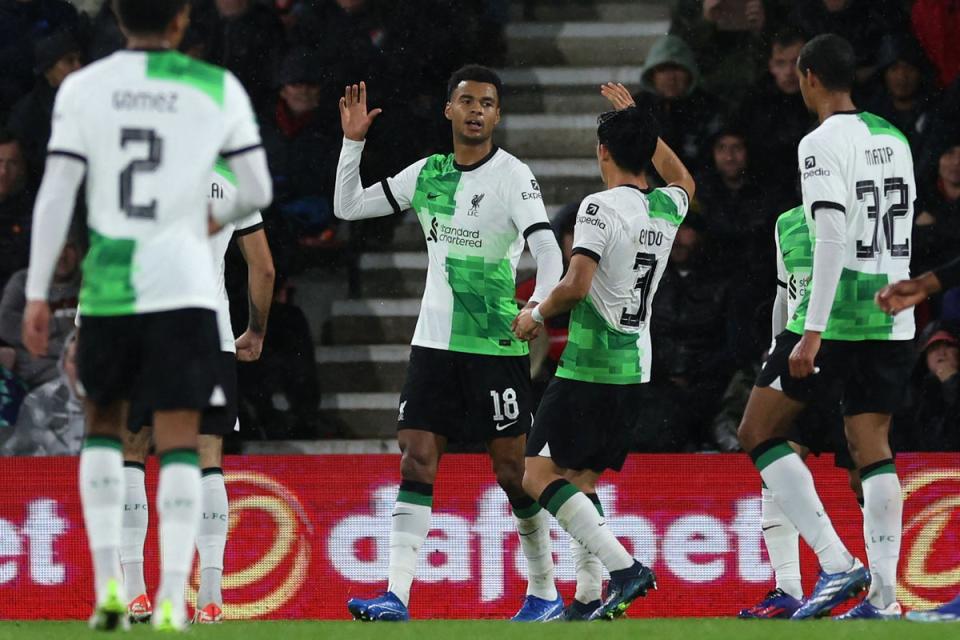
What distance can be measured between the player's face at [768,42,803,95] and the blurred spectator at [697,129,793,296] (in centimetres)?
50

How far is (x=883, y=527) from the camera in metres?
6.97

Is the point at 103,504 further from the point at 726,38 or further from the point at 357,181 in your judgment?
the point at 726,38

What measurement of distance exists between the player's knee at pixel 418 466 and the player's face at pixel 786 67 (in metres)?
4.74

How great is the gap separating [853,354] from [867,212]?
0.56 m

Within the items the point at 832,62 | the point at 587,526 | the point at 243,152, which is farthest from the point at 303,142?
the point at 243,152

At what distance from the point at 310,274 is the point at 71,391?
180 cm

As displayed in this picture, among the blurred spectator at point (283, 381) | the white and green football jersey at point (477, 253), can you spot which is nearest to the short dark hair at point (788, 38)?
the blurred spectator at point (283, 381)

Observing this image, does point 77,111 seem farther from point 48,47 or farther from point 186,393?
point 48,47

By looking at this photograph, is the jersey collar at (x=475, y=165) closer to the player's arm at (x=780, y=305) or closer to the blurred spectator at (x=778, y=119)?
the player's arm at (x=780, y=305)

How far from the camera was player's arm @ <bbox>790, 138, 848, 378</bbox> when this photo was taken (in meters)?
6.60

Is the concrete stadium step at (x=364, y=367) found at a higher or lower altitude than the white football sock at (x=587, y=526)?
higher

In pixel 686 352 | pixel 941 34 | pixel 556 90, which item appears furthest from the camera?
pixel 556 90

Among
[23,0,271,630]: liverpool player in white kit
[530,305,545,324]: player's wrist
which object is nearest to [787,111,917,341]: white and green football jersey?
[530,305,545,324]: player's wrist

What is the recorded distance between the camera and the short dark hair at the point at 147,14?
Result: 204 inches
